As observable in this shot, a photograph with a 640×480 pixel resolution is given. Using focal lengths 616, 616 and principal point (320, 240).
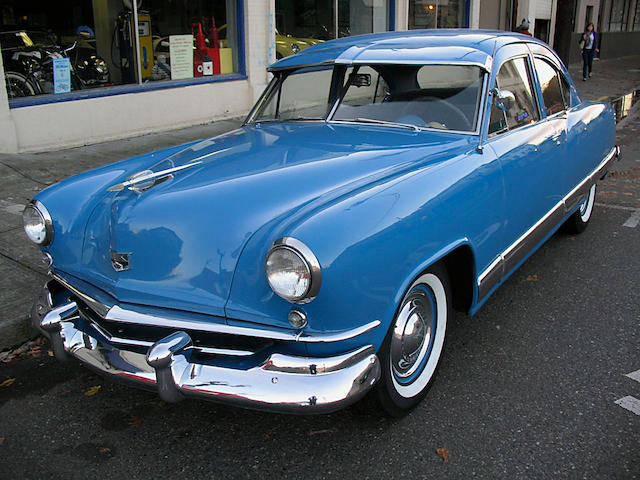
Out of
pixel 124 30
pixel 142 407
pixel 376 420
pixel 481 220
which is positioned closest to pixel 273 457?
pixel 376 420

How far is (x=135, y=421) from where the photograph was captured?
9.83 ft

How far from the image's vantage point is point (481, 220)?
3168 millimetres

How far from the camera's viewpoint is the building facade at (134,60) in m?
7.71

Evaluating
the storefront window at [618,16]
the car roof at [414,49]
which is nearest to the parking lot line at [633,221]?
the car roof at [414,49]

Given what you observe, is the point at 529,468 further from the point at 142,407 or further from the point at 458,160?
the point at 142,407

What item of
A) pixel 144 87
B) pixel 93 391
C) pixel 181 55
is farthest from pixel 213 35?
pixel 93 391

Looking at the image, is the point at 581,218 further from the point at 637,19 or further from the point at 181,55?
the point at 637,19

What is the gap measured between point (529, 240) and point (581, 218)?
1.99 metres

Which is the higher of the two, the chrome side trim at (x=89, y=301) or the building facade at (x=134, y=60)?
the building facade at (x=134, y=60)

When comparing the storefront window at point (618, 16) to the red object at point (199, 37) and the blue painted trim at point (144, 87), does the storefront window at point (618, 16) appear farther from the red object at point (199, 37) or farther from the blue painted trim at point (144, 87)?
the red object at point (199, 37)

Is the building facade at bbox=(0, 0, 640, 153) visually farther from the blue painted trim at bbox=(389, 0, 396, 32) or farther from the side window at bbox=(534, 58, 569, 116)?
the side window at bbox=(534, 58, 569, 116)

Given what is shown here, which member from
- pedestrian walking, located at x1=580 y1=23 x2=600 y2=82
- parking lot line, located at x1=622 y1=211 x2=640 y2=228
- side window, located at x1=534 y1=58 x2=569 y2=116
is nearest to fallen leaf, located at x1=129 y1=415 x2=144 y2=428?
side window, located at x1=534 y1=58 x2=569 y2=116

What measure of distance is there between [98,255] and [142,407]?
826mm

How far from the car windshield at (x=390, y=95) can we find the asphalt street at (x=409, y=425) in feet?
4.37
